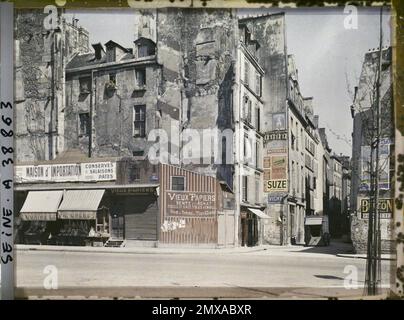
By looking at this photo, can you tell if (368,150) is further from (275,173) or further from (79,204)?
(79,204)

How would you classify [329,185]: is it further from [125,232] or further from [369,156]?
[125,232]

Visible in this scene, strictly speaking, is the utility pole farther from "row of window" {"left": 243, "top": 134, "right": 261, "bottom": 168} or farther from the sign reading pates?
"row of window" {"left": 243, "top": 134, "right": 261, "bottom": 168}

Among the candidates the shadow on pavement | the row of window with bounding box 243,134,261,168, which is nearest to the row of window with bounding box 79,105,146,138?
the row of window with bounding box 243,134,261,168

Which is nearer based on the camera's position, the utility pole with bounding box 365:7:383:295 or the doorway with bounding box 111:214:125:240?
the utility pole with bounding box 365:7:383:295

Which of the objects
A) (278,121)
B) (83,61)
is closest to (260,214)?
(278,121)

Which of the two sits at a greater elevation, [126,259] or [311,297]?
[126,259]

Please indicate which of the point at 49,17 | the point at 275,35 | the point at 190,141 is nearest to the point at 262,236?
the point at 190,141

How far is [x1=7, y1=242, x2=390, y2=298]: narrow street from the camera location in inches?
293

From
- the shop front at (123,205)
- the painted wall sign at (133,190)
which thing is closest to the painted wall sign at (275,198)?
the shop front at (123,205)

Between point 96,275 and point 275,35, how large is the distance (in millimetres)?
4617

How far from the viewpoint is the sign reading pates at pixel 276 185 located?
7.98 metres

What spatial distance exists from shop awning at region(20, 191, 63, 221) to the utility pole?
499 centimetres

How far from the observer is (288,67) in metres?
7.94

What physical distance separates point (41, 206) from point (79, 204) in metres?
0.60
